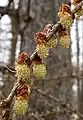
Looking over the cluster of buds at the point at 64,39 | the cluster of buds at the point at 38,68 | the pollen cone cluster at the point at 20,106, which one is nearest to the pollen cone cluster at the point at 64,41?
the cluster of buds at the point at 64,39

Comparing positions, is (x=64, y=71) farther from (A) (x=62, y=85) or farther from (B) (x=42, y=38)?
(B) (x=42, y=38)

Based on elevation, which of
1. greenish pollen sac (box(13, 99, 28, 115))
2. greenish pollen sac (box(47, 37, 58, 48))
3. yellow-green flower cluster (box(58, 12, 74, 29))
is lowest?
greenish pollen sac (box(13, 99, 28, 115))

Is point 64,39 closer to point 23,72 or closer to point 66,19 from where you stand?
point 66,19

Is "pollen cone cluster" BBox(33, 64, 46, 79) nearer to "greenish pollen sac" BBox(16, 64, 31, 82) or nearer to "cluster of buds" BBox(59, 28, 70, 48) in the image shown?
"greenish pollen sac" BBox(16, 64, 31, 82)

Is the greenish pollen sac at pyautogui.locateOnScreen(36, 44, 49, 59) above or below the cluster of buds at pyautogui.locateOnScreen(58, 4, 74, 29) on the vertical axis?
below

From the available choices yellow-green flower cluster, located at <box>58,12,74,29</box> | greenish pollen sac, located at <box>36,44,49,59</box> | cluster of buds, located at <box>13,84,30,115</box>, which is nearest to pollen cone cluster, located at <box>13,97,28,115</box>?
cluster of buds, located at <box>13,84,30,115</box>

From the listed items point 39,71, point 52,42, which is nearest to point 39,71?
point 39,71

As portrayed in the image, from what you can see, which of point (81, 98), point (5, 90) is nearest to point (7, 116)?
Answer: point (5, 90)

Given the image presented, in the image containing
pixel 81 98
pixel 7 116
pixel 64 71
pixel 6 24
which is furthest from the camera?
pixel 81 98
